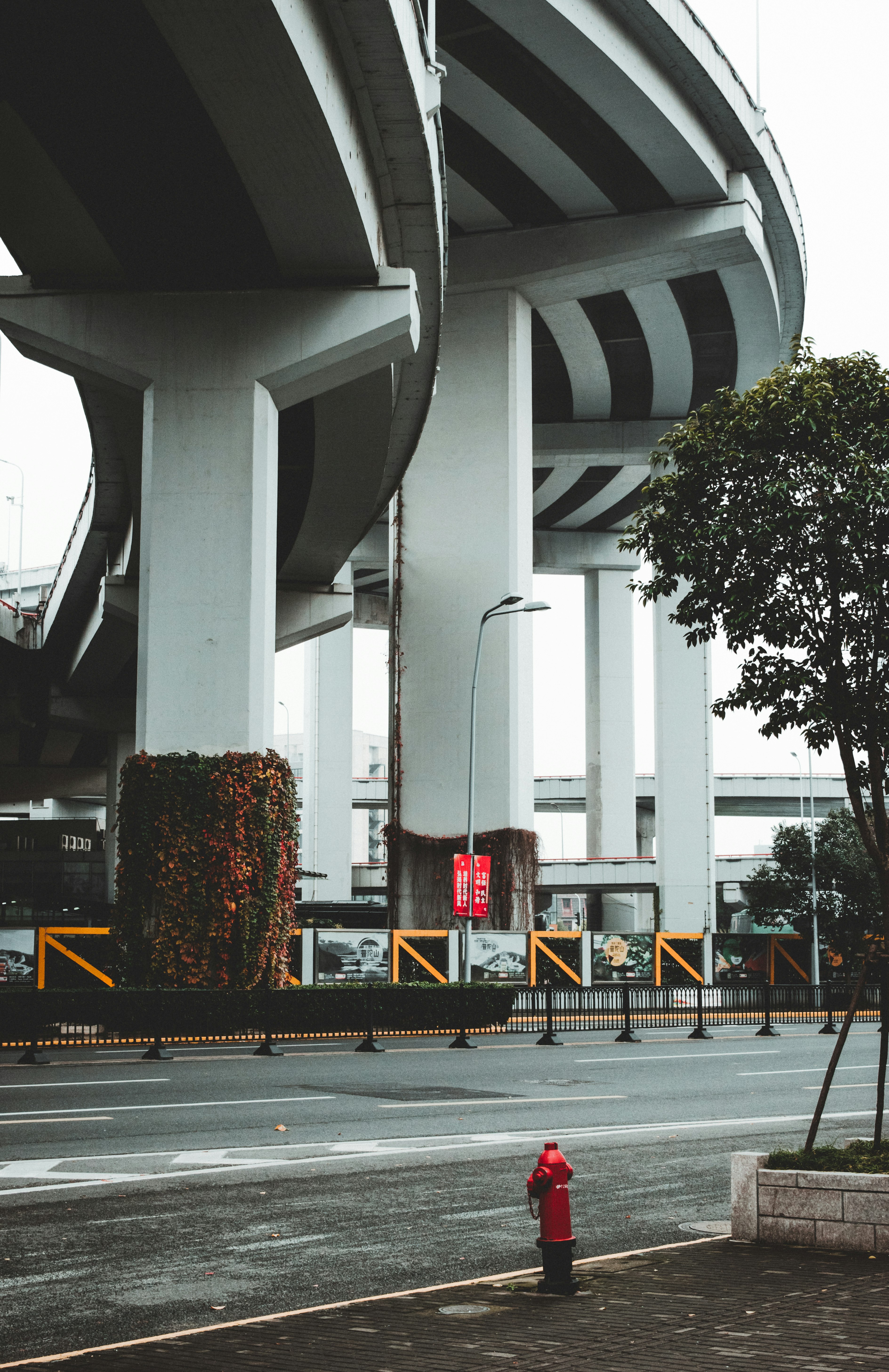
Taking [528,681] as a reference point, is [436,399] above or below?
above

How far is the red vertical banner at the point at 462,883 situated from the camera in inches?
1217

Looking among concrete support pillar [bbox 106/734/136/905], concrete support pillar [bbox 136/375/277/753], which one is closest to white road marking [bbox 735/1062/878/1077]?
concrete support pillar [bbox 136/375/277/753]

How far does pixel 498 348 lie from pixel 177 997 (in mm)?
22574

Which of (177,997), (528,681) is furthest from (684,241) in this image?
(177,997)

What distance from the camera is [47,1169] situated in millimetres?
10680

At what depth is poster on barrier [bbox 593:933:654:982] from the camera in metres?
38.1

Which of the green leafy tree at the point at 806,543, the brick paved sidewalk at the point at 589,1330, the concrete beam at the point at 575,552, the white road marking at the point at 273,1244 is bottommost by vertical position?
the white road marking at the point at 273,1244

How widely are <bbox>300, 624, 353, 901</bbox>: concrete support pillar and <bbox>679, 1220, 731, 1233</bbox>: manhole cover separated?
5571cm

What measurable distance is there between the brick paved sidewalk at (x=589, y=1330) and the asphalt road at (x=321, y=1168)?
461 mm

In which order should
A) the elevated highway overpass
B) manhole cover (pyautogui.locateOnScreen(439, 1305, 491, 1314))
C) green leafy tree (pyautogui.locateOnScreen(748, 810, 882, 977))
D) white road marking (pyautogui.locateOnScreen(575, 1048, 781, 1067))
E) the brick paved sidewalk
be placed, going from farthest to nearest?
green leafy tree (pyautogui.locateOnScreen(748, 810, 882, 977)) → white road marking (pyautogui.locateOnScreen(575, 1048, 781, 1067)) → the elevated highway overpass → manhole cover (pyautogui.locateOnScreen(439, 1305, 491, 1314)) → the brick paved sidewalk

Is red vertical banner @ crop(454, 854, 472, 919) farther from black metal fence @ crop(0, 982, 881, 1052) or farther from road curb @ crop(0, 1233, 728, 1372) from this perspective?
road curb @ crop(0, 1233, 728, 1372)

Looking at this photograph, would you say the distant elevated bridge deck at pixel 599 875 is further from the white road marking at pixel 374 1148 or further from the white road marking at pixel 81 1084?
the white road marking at pixel 374 1148

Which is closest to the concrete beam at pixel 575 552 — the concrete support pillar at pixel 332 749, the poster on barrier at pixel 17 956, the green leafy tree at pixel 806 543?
the concrete support pillar at pixel 332 749

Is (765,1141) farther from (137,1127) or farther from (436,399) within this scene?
(436,399)
